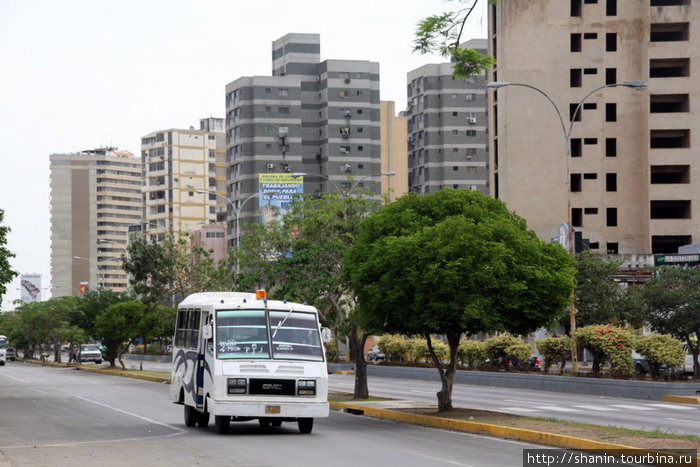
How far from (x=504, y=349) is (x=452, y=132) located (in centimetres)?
9050

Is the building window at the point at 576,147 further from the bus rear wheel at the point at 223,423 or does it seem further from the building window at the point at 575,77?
the bus rear wheel at the point at 223,423

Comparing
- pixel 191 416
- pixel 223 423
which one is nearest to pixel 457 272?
pixel 223 423

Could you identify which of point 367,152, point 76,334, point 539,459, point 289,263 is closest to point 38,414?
point 289,263

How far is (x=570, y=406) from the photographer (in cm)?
3148

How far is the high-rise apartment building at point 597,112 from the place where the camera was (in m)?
83.3

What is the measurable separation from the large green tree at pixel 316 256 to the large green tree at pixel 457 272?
734 cm

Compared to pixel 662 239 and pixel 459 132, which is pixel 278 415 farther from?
pixel 459 132

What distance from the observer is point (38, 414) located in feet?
90.7

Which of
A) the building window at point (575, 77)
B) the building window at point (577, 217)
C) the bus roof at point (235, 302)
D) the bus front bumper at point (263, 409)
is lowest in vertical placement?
the bus front bumper at point (263, 409)

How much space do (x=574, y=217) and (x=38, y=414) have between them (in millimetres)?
62279

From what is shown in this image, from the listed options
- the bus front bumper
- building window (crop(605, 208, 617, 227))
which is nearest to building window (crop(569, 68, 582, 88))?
building window (crop(605, 208, 617, 227))

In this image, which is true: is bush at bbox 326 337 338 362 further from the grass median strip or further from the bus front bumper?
A: the bus front bumper

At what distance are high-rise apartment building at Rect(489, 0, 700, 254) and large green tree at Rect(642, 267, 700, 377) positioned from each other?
40.5 m

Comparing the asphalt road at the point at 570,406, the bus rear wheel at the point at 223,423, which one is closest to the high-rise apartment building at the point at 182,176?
the asphalt road at the point at 570,406
